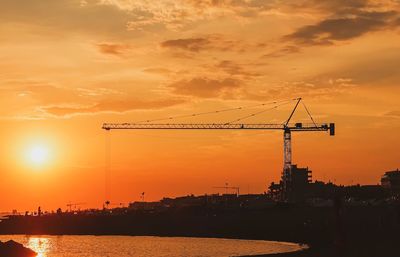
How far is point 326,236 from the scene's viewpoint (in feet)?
637

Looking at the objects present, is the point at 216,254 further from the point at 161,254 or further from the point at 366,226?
the point at 366,226

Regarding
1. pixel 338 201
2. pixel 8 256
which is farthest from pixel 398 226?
pixel 338 201

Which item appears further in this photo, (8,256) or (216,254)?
(216,254)

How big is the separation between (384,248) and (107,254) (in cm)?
6646

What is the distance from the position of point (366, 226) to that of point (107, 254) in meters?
76.4

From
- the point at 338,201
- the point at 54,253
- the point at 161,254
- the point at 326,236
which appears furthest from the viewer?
the point at 326,236

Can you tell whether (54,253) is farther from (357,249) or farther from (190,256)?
(357,249)

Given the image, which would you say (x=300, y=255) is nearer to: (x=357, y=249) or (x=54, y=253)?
(x=357, y=249)

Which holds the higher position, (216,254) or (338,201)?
(338,201)

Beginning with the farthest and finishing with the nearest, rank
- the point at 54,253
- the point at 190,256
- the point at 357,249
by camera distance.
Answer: the point at 54,253, the point at 190,256, the point at 357,249

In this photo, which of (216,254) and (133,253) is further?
(133,253)

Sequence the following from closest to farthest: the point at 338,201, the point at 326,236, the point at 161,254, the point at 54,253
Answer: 1. the point at 338,201
2. the point at 161,254
3. the point at 54,253
4. the point at 326,236

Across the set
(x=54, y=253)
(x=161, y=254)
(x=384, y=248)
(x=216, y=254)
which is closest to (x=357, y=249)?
(x=384, y=248)

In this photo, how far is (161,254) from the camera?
16225 cm
